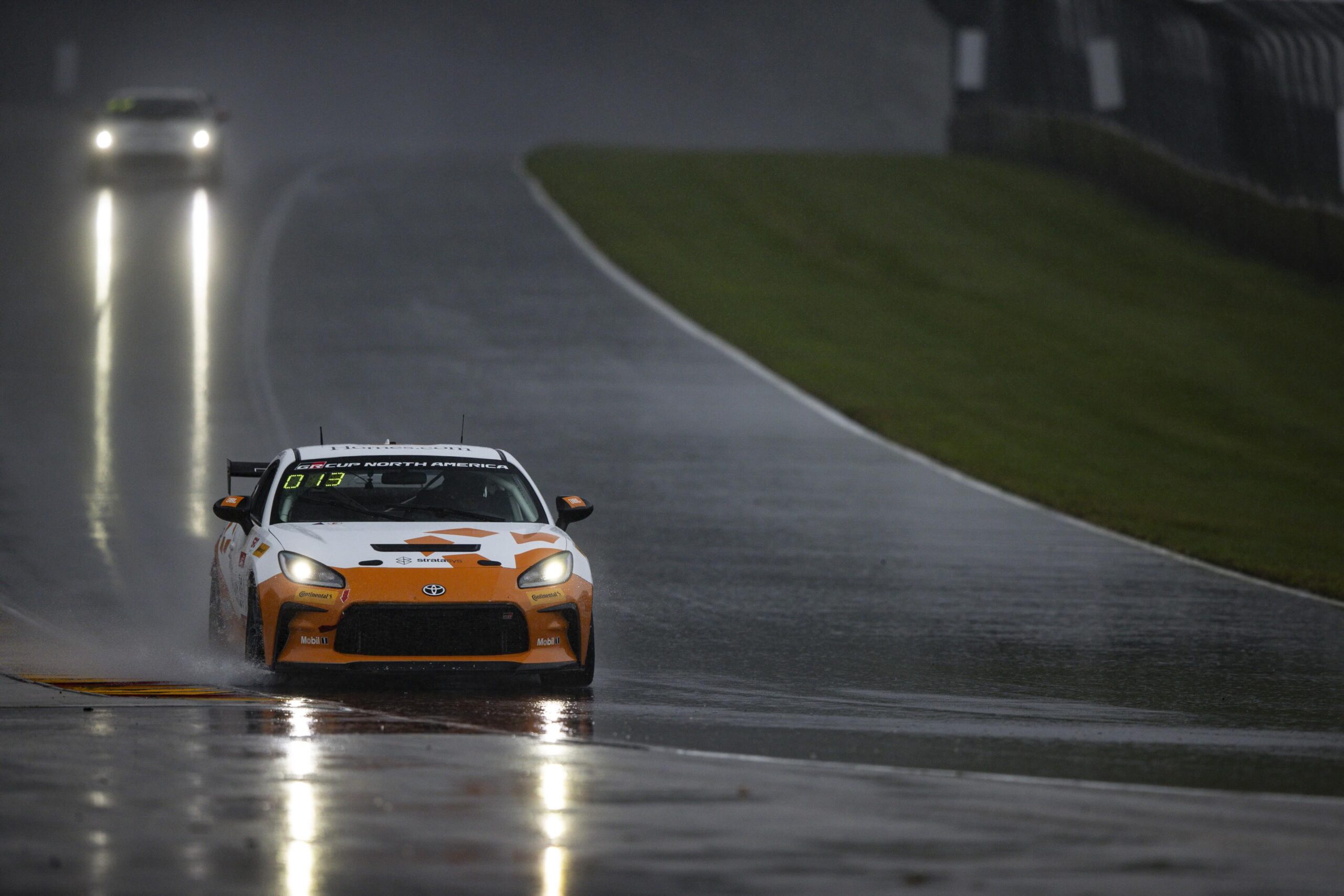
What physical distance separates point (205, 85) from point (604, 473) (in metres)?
55.5

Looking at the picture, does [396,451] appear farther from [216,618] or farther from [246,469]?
[216,618]

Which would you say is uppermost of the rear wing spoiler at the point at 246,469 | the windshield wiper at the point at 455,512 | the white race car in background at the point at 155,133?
the white race car in background at the point at 155,133

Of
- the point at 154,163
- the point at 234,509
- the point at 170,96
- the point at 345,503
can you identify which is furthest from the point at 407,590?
the point at 154,163

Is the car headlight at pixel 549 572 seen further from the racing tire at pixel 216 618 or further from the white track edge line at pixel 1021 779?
the white track edge line at pixel 1021 779

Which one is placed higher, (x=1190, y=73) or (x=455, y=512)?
(x=1190, y=73)

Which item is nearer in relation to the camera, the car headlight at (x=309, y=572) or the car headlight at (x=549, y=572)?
the car headlight at (x=309, y=572)

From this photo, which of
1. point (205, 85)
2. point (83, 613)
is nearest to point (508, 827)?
point (83, 613)

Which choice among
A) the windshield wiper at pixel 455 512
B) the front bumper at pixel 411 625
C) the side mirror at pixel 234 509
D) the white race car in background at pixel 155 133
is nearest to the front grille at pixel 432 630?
the front bumper at pixel 411 625

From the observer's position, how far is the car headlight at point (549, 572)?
1074 centimetres

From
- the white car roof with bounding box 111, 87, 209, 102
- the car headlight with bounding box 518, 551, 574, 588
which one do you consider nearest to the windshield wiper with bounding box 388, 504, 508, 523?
the car headlight with bounding box 518, 551, 574, 588

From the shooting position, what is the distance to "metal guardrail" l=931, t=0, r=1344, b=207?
112ft

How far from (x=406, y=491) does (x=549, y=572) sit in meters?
1.51

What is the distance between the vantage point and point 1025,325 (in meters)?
30.9

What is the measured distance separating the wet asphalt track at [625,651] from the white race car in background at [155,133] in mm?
10293
